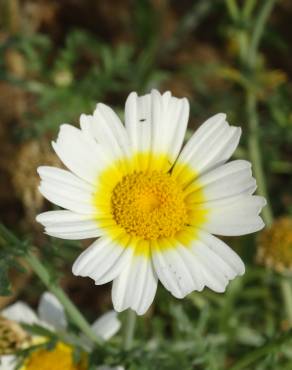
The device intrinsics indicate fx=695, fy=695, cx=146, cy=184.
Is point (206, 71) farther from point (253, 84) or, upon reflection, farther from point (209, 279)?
point (209, 279)

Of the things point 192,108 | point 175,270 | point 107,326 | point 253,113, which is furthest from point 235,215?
point 192,108

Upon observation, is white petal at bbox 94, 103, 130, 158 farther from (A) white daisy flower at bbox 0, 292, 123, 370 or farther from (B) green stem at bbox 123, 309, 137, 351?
(A) white daisy flower at bbox 0, 292, 123, 370

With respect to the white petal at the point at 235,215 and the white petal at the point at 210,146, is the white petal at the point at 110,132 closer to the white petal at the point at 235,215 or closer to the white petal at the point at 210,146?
the white petal at the point at 210,146

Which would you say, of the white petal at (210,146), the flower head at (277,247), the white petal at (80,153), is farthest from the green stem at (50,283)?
the flower head at (277,247)

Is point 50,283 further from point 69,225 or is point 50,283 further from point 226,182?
point 226,182

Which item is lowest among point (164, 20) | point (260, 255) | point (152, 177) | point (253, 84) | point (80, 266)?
point (260, 255)

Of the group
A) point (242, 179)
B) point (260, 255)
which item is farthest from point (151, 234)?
point (260, 255)

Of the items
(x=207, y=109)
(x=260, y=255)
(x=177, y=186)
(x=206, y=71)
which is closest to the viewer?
(x=177, y=186)
